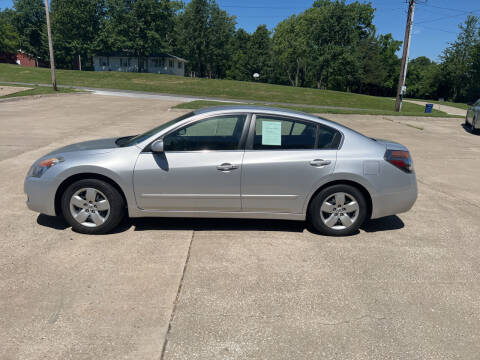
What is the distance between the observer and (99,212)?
4.44 m

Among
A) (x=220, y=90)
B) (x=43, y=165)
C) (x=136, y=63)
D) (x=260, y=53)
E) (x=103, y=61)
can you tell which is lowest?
(x=43, y=165)

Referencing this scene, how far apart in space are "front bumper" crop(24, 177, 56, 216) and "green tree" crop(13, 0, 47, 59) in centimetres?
8660

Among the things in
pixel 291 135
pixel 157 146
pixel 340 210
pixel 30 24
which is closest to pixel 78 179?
pixel 157 146

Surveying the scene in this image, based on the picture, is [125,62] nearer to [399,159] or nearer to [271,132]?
[271,132]

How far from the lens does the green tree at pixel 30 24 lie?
78688 millimetres

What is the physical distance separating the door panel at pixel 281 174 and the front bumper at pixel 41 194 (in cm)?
223

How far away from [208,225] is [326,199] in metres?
1.53

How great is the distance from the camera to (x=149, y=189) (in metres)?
4.37

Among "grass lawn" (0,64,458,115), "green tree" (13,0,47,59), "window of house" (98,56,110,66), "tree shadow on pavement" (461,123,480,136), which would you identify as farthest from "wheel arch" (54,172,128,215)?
"green tree" (13,0,47,59)

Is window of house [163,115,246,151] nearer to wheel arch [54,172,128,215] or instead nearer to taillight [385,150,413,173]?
wheel arch [54,172,128,215]

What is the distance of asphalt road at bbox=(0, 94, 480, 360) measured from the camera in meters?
2.72

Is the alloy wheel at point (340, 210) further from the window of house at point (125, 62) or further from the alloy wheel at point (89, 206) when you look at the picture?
the window of house at point (125, 62)

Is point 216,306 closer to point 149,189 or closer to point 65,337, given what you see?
point 65,337

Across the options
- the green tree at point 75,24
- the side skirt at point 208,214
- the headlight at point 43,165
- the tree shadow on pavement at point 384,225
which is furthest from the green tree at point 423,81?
the headlight at point 43,165
